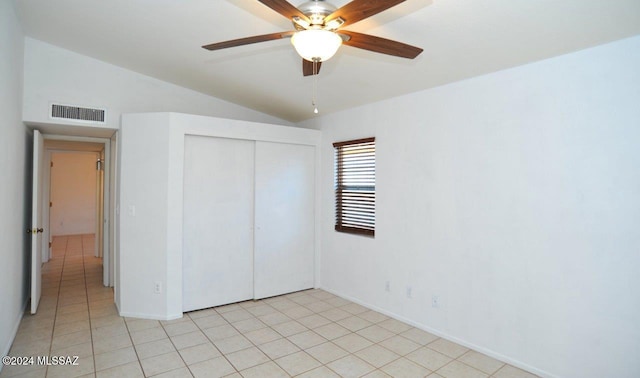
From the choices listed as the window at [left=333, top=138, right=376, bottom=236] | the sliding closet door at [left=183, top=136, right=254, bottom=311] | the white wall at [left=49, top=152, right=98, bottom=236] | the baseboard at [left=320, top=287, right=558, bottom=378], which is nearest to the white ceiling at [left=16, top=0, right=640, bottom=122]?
the window at [left=333, top=138, right=376, bottom=236]

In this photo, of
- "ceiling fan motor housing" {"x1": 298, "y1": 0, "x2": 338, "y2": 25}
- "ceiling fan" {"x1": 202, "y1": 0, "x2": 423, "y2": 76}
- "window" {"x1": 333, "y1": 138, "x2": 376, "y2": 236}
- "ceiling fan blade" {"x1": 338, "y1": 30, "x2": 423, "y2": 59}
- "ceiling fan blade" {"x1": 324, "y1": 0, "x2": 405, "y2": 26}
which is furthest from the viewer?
"window" {"x1": 333, "y1": 138, "x2": 376, "y2": 236}

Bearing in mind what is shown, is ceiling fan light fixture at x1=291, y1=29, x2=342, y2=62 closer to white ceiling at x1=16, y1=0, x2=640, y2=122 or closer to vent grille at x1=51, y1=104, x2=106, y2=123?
white ceiling at x1=16, y1=0, x2=640, y2=122

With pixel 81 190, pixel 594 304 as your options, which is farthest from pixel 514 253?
pixel 81 190

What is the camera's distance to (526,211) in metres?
2.70

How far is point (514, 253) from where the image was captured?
9.09ft

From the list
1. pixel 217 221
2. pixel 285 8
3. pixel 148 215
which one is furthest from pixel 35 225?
pixel 285 8

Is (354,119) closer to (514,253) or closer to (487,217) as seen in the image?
(487,217)

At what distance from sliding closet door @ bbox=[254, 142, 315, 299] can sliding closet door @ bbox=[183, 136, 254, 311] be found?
0.44 ft

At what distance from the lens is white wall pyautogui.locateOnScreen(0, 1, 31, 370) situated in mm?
2691

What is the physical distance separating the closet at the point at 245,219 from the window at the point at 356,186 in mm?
Result: 467

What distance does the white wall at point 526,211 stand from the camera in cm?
226

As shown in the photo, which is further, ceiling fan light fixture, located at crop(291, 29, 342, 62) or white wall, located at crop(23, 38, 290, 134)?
white wall, located at crop(23, 38, 290, 134)

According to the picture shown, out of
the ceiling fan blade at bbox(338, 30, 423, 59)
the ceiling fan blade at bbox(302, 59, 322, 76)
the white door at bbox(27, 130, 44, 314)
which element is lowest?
the white door at bbox(27, 130, 44, 314)

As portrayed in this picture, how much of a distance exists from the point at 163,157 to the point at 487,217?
3.34 metres
